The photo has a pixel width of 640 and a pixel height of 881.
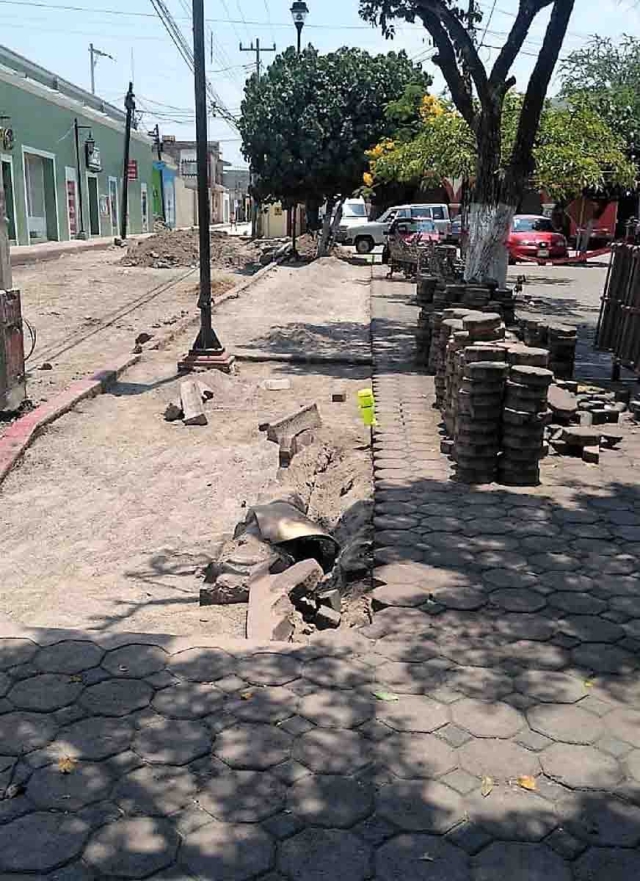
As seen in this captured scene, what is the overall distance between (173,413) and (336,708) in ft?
17.5

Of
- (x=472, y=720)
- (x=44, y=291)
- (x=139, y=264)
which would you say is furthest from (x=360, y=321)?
(x=139, y=264)

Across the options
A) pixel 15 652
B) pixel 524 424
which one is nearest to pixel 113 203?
pixel 524 424

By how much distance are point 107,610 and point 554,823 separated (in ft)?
7.91

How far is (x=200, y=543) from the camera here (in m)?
5.12

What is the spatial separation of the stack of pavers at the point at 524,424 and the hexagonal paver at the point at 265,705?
2625 mm

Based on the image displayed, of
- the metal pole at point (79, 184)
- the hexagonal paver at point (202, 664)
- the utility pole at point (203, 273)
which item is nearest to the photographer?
the hexagonal paver at point (202, 664)

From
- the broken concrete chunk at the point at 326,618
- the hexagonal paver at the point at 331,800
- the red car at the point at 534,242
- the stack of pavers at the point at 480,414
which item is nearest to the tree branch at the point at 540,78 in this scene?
the stack of pavers at the point at 480,414

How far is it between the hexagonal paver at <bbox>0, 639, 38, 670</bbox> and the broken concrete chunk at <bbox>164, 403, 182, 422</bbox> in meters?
4.67

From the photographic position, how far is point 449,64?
11328mm

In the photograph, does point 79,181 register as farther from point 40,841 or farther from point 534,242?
point 40,841

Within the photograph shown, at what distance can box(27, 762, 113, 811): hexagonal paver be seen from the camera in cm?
239

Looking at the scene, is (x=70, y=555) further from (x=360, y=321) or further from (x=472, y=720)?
(x=360, y=321)

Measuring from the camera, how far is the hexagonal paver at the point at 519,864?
214 cm

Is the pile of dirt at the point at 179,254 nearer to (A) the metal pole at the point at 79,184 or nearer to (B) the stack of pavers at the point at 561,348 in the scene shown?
(A) the metal pole at the point at 79,184
